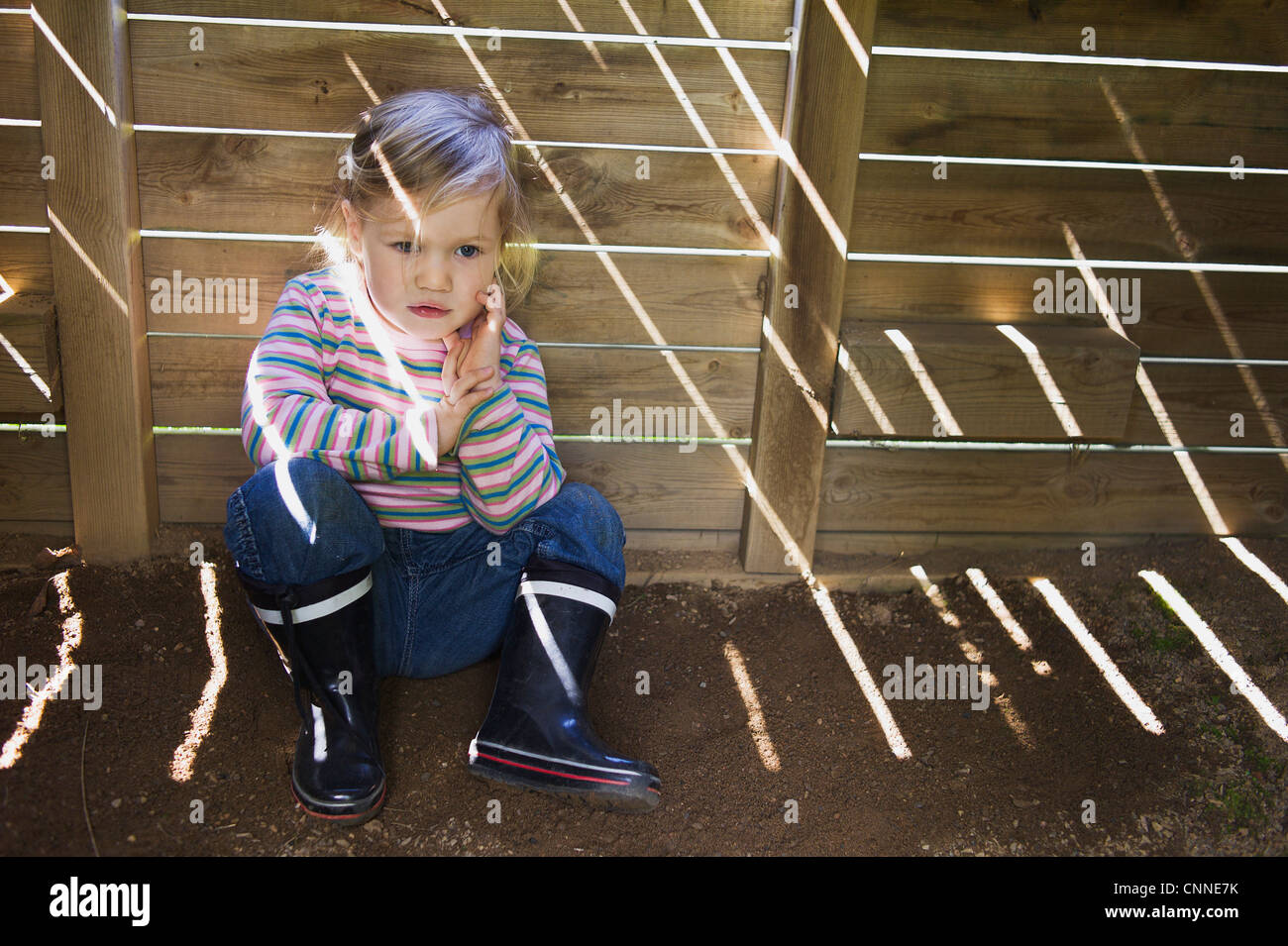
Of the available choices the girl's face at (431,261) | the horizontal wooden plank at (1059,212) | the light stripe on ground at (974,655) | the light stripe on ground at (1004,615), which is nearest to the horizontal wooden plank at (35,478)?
the girl's face at (431,261)

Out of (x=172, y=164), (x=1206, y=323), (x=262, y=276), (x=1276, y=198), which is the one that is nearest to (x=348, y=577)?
(x=262, y=276)

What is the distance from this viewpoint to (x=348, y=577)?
2.00 meters

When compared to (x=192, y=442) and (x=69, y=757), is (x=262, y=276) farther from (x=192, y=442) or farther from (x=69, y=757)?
(x=69, y=757)

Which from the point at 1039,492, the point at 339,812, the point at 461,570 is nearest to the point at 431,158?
the point at 461,570

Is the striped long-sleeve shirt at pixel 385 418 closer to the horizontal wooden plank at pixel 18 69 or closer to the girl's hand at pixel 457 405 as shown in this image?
the girl's hand at pixel 457 405

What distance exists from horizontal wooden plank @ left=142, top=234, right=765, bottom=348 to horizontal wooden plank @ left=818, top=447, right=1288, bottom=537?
47cm

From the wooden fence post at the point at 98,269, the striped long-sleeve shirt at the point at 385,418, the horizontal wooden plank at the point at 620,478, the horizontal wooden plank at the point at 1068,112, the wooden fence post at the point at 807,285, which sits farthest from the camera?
the horizontal wooden plank at the point at 620,478

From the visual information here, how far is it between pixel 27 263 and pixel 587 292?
1259 millimetres

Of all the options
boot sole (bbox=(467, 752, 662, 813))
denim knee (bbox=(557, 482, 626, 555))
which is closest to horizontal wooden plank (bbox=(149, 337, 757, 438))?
denim knee (bbox=(557, 482, 626, 555))

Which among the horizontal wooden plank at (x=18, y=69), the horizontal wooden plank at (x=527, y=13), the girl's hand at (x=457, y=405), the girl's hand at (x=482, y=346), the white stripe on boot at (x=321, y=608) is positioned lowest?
the white stripe on boot at (x=321, y=608)

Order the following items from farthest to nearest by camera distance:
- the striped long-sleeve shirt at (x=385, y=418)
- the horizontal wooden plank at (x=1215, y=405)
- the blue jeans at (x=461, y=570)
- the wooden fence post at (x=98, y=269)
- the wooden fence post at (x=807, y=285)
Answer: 1. the horizontal wooden plank at (x=1215, y=405)
2. the wooden fence post at (x=807, y=285)
3. the wooden fence post at (x=98, y=269)
4. the blue jeans at (x=461, y=570)
5. the striped long-sleeve shirt at (x=385, y=418)

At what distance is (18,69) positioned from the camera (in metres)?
2.28

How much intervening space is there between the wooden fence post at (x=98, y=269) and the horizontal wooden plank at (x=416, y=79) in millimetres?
89

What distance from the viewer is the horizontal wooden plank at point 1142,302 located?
2609 mm
